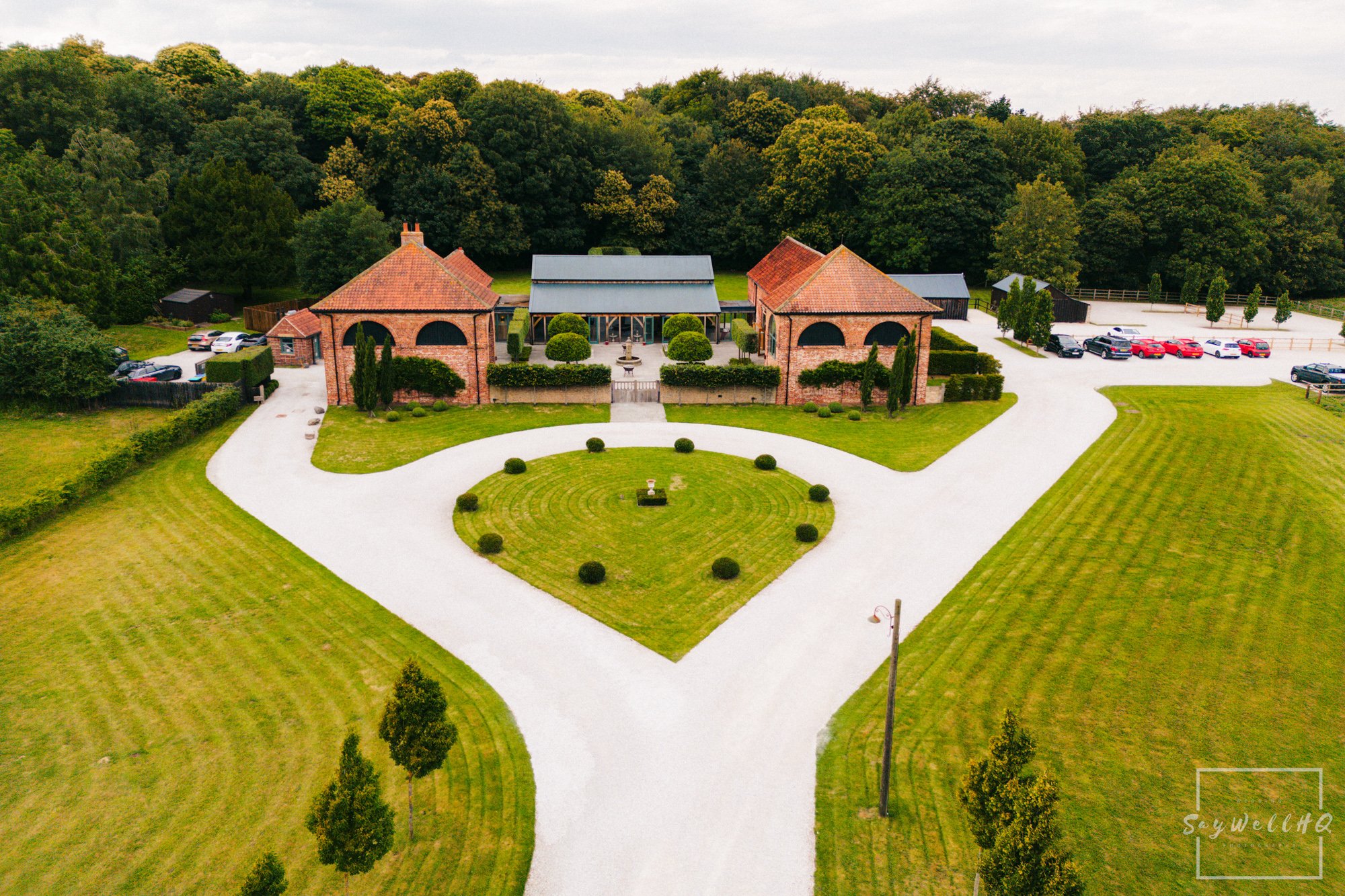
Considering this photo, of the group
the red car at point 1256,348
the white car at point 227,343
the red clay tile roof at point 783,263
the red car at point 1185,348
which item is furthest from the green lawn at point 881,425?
the white car at point 227,343

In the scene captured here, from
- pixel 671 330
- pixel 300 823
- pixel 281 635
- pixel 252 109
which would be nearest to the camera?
pixel 300 823

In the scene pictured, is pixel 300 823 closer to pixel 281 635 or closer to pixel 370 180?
pixel 281 635

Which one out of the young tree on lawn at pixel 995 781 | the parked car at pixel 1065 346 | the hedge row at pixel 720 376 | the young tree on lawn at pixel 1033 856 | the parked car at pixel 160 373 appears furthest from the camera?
the parked car at pixel 1065 346

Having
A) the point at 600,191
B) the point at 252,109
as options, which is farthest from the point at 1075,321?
the point at 252,109

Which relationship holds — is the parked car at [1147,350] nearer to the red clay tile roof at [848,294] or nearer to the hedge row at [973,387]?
the hedge row at [973,387]

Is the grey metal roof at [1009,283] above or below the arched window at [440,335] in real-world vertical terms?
above

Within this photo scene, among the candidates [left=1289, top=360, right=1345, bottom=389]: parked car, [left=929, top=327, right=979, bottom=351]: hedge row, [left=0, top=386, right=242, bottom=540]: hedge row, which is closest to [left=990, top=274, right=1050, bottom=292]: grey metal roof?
[left=929, top=327, right=979, bottom=351]: hedge row

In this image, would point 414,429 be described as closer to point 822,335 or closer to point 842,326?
point 822,335
